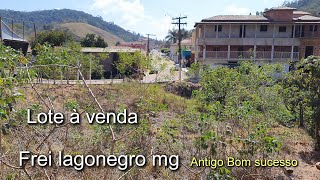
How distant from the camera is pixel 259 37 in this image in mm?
27484

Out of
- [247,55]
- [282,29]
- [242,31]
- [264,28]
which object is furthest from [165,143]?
[282,29]

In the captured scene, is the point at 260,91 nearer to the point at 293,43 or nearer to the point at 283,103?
the point at 283,103

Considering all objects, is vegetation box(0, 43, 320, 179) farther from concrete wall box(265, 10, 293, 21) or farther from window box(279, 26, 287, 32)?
concrete wall box(265, 10, 293, 21)

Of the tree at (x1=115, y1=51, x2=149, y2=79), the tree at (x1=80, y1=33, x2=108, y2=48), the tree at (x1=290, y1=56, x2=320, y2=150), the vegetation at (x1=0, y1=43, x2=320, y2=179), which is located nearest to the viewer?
the vegetation at (x1=0, y1=43, x2=320, y2=179)

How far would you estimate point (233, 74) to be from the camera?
12.8 metres

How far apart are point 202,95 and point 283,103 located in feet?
8.97

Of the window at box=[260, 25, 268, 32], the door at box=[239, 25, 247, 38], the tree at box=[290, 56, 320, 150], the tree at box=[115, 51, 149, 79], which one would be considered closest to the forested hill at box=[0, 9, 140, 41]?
the door at box=[239, 25, 247, 38]

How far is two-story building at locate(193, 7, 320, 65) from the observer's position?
26.8m

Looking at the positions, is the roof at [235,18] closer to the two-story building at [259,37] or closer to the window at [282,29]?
the two-story building at [259,37]

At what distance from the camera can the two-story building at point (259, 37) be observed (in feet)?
87.8

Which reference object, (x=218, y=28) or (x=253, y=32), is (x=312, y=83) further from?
(x=253, y=32)

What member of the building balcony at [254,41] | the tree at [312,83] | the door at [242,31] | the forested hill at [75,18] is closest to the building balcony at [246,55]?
the building balcony at [254,41]

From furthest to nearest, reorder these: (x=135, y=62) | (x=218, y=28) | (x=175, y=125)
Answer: (x=218, y=28)
(x=135, y=62)
(x=175, y=125)

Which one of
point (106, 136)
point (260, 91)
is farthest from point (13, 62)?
point (260, 91)
